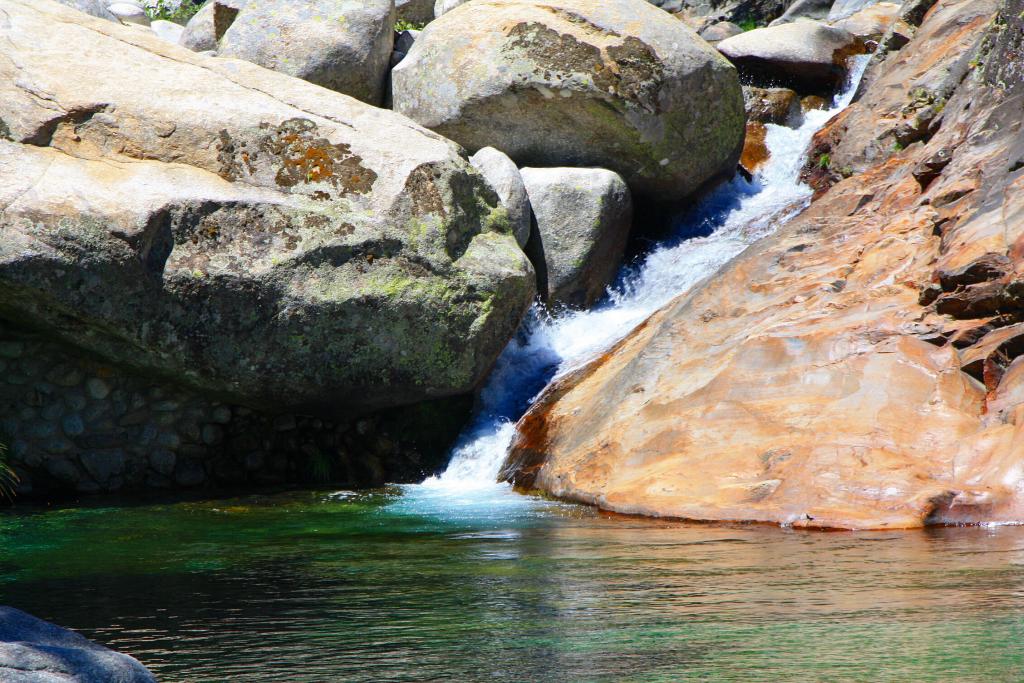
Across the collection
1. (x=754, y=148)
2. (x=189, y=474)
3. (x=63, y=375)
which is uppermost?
(x=754, y=148)

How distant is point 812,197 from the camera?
499 inches

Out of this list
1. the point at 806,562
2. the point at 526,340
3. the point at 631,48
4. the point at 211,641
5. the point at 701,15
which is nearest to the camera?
the point at 211,641

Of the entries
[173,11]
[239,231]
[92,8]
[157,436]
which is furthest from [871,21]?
[173,11]

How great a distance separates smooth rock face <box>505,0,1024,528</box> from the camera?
248 inches

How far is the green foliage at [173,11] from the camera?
21.6 m

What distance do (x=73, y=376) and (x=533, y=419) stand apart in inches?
154

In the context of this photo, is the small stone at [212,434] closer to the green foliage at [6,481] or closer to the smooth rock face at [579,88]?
the green foliage at [6,481]

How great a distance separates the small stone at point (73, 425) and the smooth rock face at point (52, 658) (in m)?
6.98

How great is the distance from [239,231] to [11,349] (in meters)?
2.19

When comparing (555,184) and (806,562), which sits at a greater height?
(555,184)

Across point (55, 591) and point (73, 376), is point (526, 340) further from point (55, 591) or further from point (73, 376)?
point (55, 591)

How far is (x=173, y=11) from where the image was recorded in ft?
72.6

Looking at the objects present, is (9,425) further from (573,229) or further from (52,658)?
(52,658)

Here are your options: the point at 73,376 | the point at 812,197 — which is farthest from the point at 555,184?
the point at 73,376
